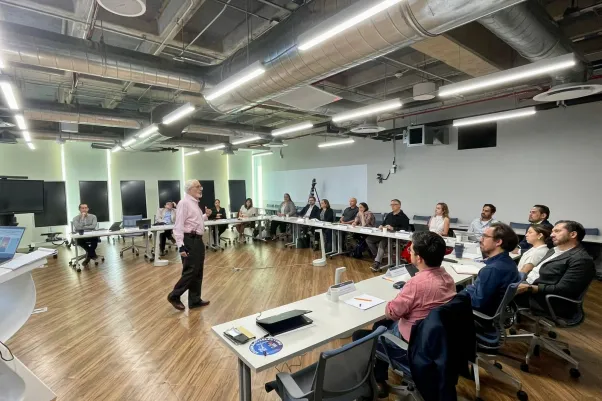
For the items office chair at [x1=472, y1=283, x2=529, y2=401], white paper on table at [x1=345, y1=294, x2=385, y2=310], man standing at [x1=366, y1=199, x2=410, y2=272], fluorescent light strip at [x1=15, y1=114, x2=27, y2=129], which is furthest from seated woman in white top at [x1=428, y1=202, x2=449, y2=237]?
fluorescent light strip at [x1=15, y1=114, x2=27, y2=129]

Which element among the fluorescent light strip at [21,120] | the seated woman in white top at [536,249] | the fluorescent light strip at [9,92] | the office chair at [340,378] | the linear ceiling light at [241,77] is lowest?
the office chair at [340,378]

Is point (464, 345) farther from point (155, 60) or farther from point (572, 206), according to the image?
point (572, 206)

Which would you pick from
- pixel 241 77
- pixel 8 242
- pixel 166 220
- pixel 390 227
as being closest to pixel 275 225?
pixel 166 220

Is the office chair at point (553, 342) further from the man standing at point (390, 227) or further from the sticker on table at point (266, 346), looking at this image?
the man standing at point (390, 227)

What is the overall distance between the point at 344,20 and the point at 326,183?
7.30m

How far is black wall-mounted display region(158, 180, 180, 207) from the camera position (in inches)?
408

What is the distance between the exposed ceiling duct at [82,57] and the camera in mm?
2783

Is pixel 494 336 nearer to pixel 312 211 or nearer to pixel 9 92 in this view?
pixel 9 92

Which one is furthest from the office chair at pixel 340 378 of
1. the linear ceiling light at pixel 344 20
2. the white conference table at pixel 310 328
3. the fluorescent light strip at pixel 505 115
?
the fluorescent light strip at pixel 505 115

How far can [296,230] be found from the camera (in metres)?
7.66

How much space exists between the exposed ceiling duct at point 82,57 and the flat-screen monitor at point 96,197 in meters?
7.18

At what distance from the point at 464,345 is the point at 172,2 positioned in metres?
3.86

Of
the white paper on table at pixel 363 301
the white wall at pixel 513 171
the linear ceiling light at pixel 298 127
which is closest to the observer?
the white paper on table at pixel 363 301

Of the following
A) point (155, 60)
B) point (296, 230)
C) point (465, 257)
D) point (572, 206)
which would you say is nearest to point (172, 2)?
point (155, 60)
